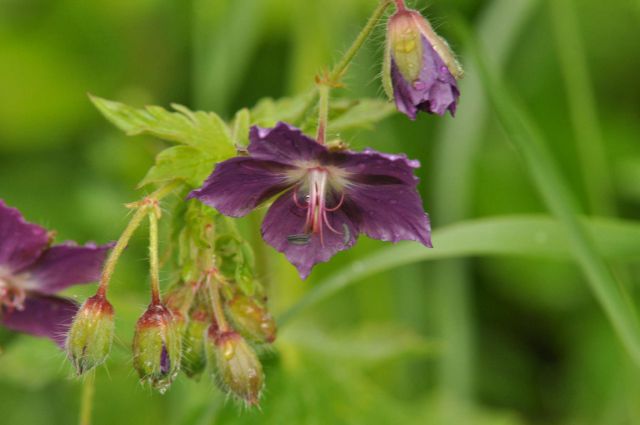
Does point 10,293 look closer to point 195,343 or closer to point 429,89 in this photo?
point 195,343

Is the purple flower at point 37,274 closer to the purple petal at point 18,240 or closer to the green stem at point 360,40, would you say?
the purple petal at point 18,240

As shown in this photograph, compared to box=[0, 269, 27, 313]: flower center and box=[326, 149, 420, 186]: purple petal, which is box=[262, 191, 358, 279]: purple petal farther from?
box=[0, 269, 27, 313]: flower center

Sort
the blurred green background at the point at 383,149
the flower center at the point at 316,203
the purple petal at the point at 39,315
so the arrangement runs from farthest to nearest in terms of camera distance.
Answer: the blurred green background at the point at 383,149
the purple petal at the point at 39,315
the flower center at the point at 316,203

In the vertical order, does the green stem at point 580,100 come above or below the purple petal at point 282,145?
above

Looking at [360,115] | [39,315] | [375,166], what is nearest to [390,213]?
[375,166]

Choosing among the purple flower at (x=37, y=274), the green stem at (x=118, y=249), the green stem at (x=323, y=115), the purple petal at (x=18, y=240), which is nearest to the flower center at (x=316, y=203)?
the green stem at (x=323, y=115)

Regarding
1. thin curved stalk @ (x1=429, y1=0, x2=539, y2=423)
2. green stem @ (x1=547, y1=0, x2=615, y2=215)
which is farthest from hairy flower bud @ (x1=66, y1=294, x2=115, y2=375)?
green stem @ (x1=547, y1=0, x2=615, y2=215)

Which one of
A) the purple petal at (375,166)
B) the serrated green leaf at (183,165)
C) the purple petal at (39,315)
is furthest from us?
the purple petal at (39,315)
